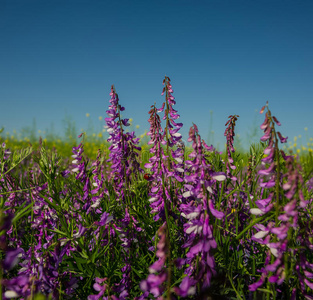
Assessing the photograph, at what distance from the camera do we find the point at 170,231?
2.36 meters

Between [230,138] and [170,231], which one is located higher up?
[230,138]

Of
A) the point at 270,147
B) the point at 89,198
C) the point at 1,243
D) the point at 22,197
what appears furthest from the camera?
the point at 22,197

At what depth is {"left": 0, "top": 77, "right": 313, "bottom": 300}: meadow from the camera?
4.37 ft

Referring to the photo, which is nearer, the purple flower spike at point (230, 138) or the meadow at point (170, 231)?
the meadow at point (170, 231)

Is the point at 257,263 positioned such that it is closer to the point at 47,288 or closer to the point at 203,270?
the point at 203,270

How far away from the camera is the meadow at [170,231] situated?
4.37 ft

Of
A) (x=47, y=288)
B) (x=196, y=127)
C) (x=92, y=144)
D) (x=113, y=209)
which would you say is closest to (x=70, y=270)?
(x=47, y=288)

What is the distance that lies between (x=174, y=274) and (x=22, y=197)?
2.44 m

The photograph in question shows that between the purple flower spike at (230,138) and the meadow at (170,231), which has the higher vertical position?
the purple flower spike at (230,138)

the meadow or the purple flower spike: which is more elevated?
the purple flower spike

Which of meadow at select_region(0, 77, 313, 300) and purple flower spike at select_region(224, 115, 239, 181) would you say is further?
purple flower spike at select_region(224, 115, 239, 181)

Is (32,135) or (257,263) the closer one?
(257,263)

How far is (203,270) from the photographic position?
1.48m

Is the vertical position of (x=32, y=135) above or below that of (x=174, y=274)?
above
